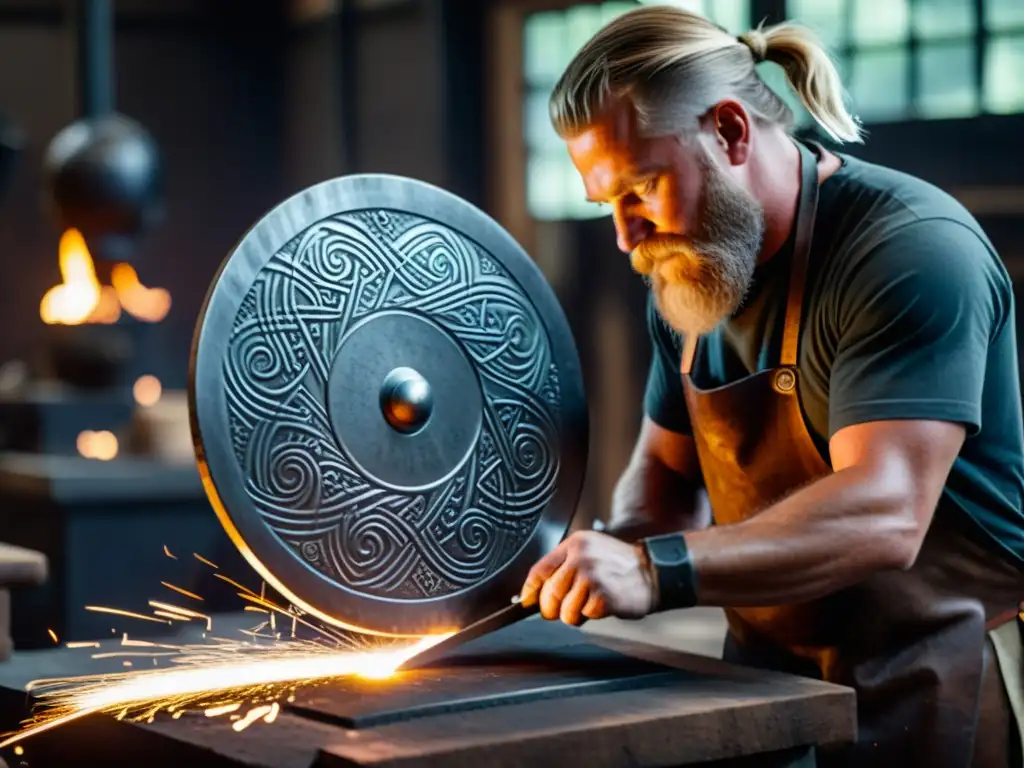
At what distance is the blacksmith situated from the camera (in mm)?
1823

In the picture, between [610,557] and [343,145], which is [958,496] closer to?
[610,557]

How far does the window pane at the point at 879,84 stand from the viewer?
5.40m

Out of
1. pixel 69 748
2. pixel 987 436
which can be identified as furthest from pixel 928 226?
pixel 69 748

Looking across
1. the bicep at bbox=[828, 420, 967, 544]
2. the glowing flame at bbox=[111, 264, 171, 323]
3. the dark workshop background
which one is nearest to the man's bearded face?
the bicep at bbox=[828, 420, 967, 544]

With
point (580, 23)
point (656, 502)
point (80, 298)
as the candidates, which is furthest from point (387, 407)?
point (580, 23)

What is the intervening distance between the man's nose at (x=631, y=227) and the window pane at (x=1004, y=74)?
3.16m

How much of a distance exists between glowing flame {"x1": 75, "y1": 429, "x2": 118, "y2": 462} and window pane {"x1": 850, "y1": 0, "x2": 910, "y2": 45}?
10.3 ft

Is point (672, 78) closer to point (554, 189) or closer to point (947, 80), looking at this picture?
point (947, 80)

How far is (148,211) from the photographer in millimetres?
6059

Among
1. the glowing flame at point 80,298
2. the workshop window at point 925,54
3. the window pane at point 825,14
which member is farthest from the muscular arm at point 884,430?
the glowing flame at point 80,298

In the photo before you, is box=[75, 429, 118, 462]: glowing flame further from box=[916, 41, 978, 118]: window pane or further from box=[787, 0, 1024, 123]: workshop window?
box=[916, 41, 978, 118]: window pane

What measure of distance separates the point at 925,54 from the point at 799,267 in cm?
354

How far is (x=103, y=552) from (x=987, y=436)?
309cm

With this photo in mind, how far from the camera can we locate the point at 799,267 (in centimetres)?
208
